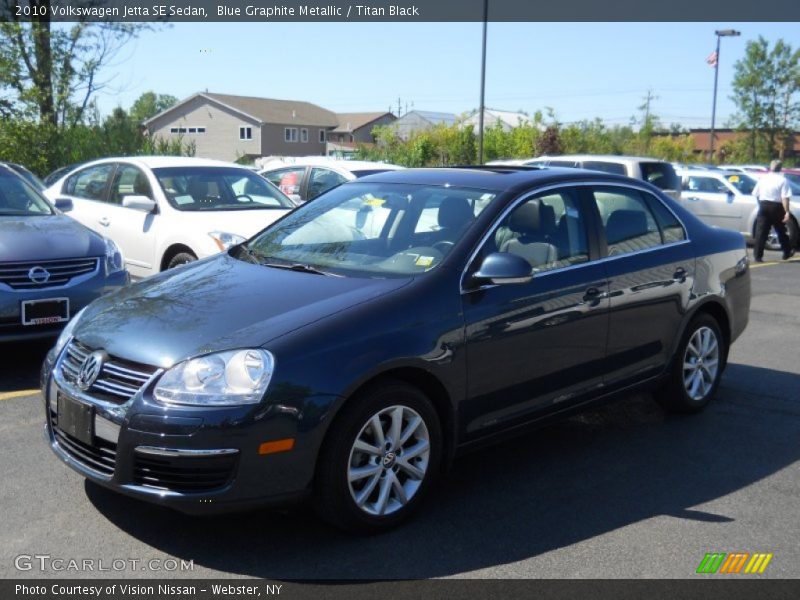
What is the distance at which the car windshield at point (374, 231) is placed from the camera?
14.9 ft

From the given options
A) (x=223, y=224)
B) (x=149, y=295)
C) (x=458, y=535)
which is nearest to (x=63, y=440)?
(x=149, y=295)

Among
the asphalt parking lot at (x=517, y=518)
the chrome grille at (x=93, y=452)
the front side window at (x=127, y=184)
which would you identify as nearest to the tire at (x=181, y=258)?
the front side window at (x=127, y=184)

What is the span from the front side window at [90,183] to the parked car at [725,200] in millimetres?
12656

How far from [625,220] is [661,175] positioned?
1012 cm

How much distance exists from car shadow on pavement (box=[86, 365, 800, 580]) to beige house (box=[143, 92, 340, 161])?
7103cm

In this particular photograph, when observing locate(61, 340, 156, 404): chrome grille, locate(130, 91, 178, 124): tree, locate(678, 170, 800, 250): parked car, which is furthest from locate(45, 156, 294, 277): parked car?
locate(130, 91, 178, 124): tree

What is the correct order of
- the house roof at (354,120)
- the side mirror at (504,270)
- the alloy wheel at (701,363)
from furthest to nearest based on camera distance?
the house roof at (354,120), the alloy wheel at (701,363), the side mirror at (504,270)

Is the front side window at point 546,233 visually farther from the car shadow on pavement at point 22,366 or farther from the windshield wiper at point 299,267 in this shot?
the car shadow on pavement at point 22,366

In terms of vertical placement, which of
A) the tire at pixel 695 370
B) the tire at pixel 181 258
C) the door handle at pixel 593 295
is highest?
the door handle at pixel 593 295

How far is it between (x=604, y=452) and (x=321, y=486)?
2.15 m

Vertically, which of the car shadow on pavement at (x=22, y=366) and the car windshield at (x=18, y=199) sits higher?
the car windshield at (x=18, y=199)

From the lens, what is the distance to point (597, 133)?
1980 inches

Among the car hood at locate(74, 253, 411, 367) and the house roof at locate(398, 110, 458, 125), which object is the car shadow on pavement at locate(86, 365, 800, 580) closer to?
the car hood at locate(74, 253, 411, 367)

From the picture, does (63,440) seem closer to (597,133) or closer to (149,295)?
(149,295)
